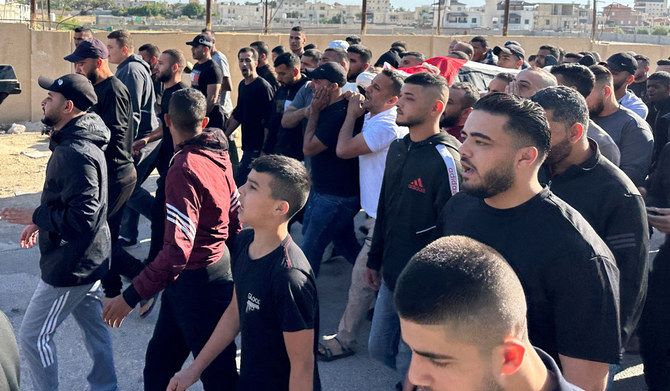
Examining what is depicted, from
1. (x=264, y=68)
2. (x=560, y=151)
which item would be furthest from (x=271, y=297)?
(x=264, y=68)

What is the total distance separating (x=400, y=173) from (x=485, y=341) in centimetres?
255

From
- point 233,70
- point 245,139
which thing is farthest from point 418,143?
point 233,70

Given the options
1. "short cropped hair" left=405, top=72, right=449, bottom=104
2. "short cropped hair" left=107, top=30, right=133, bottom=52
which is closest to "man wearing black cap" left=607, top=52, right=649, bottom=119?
"short cropped hair" left=405, top=72, right=449, bottom=104

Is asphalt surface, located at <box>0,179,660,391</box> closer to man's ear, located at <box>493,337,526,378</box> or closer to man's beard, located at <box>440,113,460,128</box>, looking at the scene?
man's beard, located at <box>440,113,460,128</box>

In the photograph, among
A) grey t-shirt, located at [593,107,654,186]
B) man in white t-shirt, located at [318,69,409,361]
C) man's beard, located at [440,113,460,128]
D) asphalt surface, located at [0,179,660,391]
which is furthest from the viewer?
man's beard, located at [440,113,460,128]

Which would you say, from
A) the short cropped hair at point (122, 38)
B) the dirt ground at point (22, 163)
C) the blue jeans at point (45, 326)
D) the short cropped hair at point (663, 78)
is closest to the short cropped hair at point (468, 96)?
the blue jeans at point (45, 326)

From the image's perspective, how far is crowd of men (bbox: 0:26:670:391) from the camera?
1.94 meters

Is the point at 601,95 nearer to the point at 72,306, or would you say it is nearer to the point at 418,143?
the point at 418,143

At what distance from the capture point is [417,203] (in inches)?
165

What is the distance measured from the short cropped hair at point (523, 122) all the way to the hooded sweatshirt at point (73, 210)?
2460mm

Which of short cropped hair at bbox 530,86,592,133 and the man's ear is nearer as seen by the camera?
the man's ear

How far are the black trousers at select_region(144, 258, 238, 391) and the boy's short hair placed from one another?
85 centimetres

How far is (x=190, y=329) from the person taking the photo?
4.02 metres

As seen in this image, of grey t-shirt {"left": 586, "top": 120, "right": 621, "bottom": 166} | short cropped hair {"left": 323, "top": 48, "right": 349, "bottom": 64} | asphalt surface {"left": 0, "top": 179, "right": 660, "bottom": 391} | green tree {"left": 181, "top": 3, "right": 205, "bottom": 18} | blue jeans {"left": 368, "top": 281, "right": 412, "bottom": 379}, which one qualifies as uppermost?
green tree {"left": 181, "top": 3, "right": 205, "bottom": 18}
